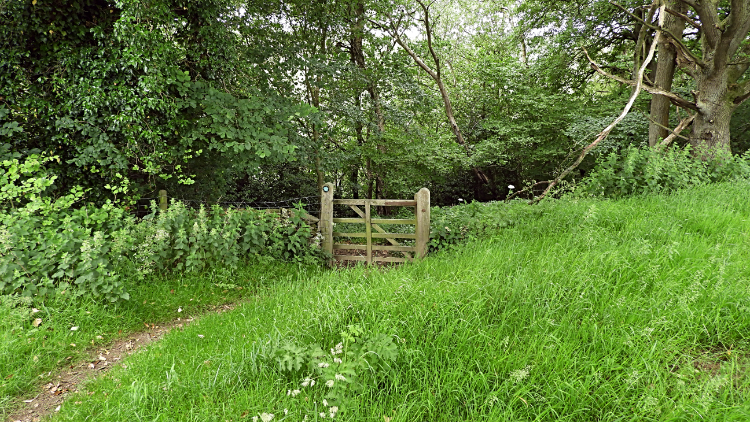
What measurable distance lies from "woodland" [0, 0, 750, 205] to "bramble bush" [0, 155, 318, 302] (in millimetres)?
1020

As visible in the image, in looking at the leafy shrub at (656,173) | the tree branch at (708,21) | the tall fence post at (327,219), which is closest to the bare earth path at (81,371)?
the tall fence post at (327,219)

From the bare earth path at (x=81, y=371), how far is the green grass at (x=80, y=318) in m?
0.08

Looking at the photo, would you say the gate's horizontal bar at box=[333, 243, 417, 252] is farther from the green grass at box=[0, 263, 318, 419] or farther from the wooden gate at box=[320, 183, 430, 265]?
the green grass at box=[0, 263, 318, 419]

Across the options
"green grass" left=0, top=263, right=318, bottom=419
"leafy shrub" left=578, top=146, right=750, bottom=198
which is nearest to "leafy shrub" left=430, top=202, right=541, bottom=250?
"leafy shrub" left=578, top=146, right=750, bottom=198

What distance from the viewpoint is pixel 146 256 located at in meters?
4.93

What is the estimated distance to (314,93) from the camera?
9.82m

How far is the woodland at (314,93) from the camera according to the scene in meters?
5.64

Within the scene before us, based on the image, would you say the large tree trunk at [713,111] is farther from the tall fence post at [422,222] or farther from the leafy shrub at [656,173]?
the tall fence post at [422,222]

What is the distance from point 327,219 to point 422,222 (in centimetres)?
207

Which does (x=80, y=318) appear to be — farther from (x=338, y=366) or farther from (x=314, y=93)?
(x=314, y=93)

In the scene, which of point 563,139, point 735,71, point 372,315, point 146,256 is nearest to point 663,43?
point 735,71

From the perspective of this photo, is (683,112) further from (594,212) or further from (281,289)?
(281,289)

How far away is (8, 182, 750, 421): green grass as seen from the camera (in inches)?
72.0

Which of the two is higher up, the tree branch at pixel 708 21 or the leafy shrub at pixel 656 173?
the tree branch at pixel 708 21
